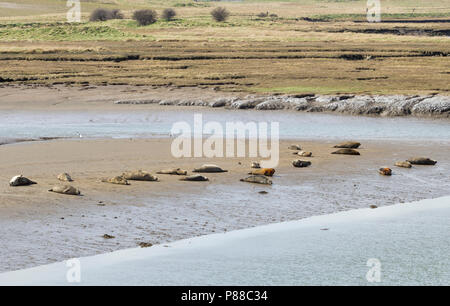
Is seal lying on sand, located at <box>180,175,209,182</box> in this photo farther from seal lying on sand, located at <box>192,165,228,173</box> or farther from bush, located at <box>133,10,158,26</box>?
bush, located at <box>133,10,158,26</box>

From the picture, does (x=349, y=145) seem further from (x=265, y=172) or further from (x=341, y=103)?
(x=341, y=103)

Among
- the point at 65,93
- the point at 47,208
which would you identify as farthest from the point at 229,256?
the point at 65,93

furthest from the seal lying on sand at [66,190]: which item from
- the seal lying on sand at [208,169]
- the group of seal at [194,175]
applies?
the seal lying on sand at [208,169]

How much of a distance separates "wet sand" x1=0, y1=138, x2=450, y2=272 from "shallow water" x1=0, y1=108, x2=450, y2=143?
2762 millimetres

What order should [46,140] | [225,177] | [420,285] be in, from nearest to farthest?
[420,285] < [225,177] < [46,140]

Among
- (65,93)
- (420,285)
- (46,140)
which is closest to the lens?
(420,285)

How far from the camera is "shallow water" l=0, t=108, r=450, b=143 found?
23344mm

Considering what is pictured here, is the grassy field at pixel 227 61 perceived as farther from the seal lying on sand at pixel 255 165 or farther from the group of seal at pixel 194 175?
the seal lying on sand at pixel 255 165

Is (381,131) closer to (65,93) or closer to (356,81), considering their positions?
(356,81)

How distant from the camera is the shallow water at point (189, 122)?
76.6 ft

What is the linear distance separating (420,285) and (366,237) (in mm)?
2098

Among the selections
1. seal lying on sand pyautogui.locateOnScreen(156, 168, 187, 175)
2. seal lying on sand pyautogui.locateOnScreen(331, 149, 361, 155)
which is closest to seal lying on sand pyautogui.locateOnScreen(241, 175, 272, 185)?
seal lying on sand pyautogui.locateOnScreen(156, 168, 187, 175)

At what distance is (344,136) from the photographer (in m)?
23.4

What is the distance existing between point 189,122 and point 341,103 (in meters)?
6.15
